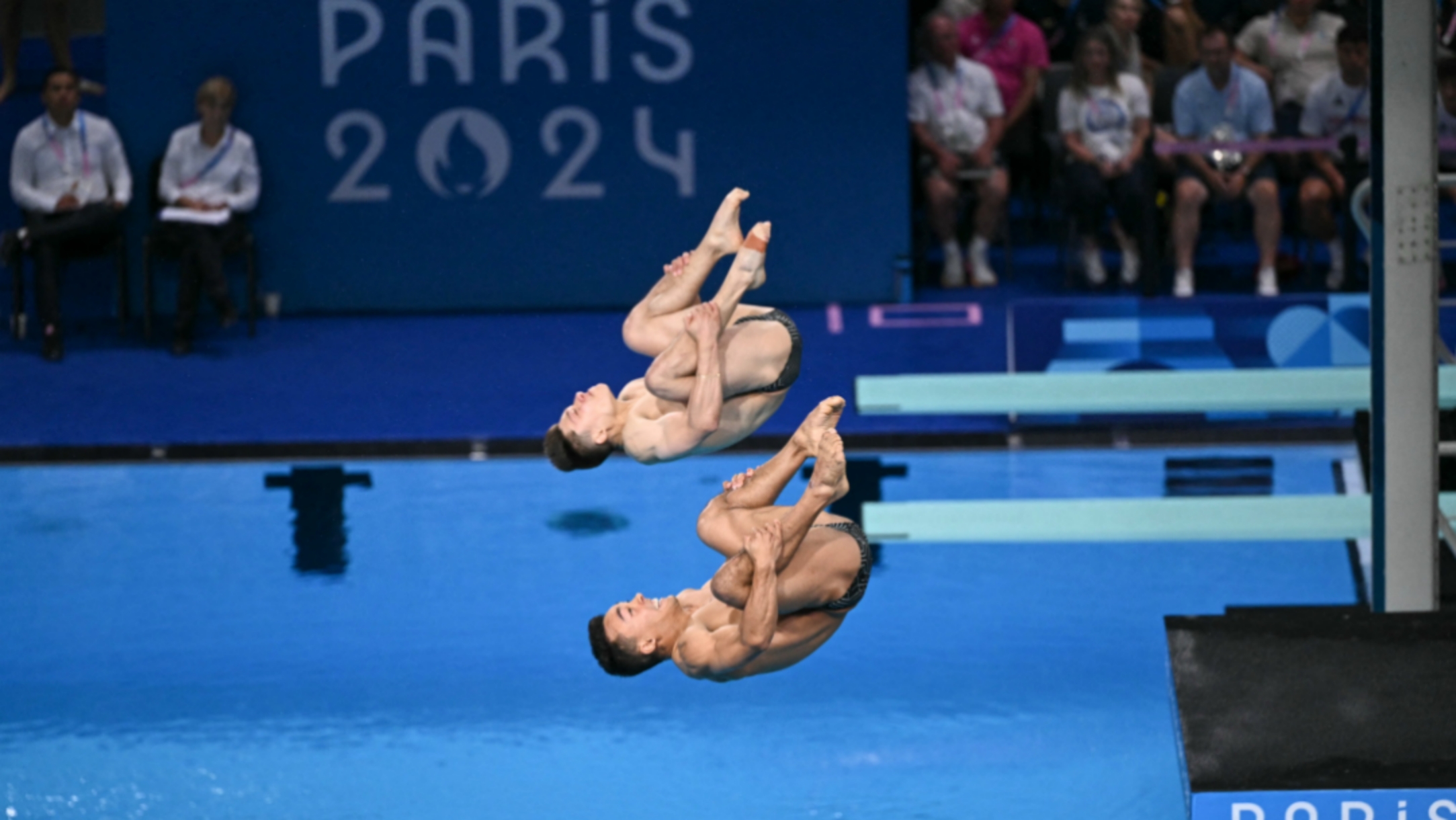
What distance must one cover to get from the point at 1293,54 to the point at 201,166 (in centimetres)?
658

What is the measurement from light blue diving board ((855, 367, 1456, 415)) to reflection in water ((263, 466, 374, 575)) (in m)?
3.09

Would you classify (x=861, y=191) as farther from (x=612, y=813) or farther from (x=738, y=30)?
(x=612, y=813)

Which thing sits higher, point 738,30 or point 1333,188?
point 738,30

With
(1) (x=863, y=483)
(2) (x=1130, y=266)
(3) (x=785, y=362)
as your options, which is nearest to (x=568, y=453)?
(3) (x=785, y=362)

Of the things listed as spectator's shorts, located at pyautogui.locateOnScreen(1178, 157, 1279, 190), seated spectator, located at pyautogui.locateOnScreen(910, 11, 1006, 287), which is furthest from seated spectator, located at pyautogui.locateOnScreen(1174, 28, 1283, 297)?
seated spectator, located at pyautogui.locateOnScreen(910, 11, 1006, 287)

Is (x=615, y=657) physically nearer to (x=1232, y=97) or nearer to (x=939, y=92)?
(x=1232, y=97)

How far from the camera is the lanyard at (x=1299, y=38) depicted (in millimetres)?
10391

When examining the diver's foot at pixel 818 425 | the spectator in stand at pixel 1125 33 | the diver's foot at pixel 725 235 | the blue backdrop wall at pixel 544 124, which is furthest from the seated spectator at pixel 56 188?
the diver's foot at pixel 818 425

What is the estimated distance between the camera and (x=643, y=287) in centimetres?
1162

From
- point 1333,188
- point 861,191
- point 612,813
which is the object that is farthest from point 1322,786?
point 861,191

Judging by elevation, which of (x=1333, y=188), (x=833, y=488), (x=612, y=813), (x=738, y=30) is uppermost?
(x=738, y=30)

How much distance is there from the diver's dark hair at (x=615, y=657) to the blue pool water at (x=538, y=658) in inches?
74.4

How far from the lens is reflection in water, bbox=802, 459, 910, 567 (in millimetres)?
8539

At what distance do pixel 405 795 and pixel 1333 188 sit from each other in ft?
21.2
